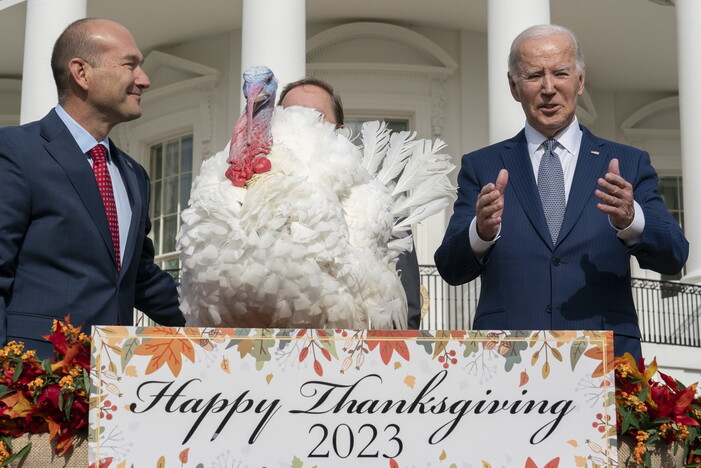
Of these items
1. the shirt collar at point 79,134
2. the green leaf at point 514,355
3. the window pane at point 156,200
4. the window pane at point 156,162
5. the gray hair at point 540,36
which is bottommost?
the green leaf at point 514,355

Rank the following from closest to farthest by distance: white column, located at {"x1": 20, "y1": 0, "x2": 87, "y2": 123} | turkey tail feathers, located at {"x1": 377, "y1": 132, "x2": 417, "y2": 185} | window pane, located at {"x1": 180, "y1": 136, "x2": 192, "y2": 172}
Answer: turkey tail feathers, located at {"x1": 377, "y1": 132, "x2": 417, "y2": 185}
white column, located at {"x1": 20, "y1": 0, "x2": 87, "y2": 123}
window pane, located at {"x1": 180, "y1": 136, "x2": 192, "y2": 172}

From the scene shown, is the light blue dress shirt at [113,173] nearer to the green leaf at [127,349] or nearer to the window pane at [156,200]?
the green leaf at [127,349]

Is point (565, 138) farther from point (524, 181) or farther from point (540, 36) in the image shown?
point (540, 36)

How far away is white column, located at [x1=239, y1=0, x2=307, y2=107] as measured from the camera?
46.8 feet

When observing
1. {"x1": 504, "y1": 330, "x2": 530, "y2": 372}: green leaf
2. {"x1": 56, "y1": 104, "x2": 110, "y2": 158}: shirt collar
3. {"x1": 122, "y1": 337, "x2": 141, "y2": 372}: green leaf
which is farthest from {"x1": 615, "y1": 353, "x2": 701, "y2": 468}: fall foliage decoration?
{"x1": 56, "y1": 104, "x2": 110, "y2": 158}: shirt collar

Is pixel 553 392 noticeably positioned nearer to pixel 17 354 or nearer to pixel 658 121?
pixel 17 354

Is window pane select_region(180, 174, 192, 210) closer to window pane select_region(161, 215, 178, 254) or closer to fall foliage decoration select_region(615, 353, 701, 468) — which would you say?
window pane select_region(161, 215, 178, 254)

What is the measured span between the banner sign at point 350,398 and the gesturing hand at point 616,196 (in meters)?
0.76

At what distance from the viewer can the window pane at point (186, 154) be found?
20.5 m

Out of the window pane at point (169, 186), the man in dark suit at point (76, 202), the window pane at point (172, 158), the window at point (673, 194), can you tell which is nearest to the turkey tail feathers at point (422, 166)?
the man in dark suit at point (76, 202)

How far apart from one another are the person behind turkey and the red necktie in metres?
1.09

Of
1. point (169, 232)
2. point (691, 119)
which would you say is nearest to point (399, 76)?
point (169, 232)

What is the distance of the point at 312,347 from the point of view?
2.69 metres

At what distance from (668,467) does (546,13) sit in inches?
513
